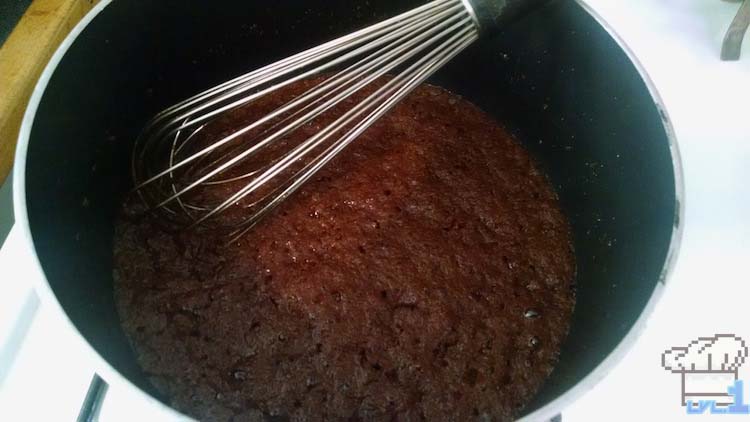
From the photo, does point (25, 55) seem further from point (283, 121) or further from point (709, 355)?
point (709, 355)

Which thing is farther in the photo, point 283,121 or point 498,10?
point 283,121

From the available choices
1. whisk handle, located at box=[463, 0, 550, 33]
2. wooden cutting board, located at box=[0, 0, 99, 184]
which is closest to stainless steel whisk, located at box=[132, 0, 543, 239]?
whisk handle, located at box=[463, 0, 550, 33]

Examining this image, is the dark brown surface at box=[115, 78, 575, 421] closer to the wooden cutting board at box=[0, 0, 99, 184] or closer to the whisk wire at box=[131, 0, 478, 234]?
the whisk wire at box=[131, 0, 478, 234]

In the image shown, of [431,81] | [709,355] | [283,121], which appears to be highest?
[431,81]

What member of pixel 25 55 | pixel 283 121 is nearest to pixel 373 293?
pixel 283 121

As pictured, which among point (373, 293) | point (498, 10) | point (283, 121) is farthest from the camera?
point (283, 121)
